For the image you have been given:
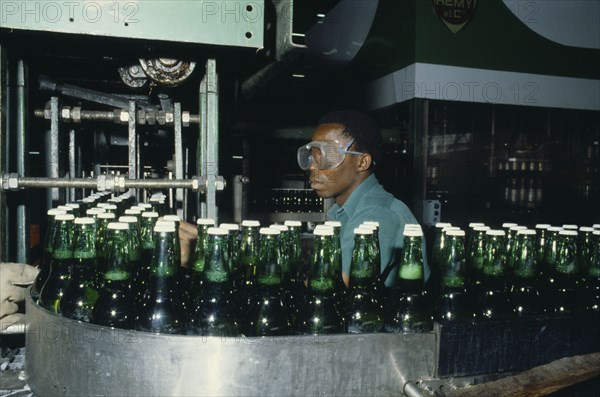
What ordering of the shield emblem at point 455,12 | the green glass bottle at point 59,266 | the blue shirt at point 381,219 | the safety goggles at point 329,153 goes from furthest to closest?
the shield emblem at point 455,12 < the safety goggles at point 329,153 < the blue shirt at point 381,219 < the green glass bottle at point 59,266

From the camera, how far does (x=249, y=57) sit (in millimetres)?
1831

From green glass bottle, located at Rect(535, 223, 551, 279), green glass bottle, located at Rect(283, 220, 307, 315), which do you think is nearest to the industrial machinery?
green glass bottle, located at Rect(283, 220, 307, 315)

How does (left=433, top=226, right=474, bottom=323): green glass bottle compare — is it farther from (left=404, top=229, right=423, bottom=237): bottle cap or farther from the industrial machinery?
the industrial machinery

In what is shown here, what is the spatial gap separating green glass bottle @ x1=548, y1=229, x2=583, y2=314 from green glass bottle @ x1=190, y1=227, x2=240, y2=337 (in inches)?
44.0

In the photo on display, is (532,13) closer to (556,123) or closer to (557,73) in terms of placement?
(557,73)

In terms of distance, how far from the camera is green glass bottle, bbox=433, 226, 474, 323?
1.39 metres

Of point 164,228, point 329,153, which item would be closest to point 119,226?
point 164,228

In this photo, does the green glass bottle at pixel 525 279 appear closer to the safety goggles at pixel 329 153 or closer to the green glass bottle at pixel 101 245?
the safety goggles at pixel 329 153

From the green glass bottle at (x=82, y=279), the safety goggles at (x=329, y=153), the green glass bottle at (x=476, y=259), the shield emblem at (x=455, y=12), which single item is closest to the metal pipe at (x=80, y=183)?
the green glass bottle at (x=82, y=279)

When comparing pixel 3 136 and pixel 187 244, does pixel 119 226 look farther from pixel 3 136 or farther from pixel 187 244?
pixel 3 136

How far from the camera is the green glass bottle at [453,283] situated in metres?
1.39

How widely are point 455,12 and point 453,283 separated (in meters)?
4.00

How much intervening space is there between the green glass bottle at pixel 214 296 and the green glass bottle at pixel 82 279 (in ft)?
1.11

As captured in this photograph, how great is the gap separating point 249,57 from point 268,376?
1233 millimetres
